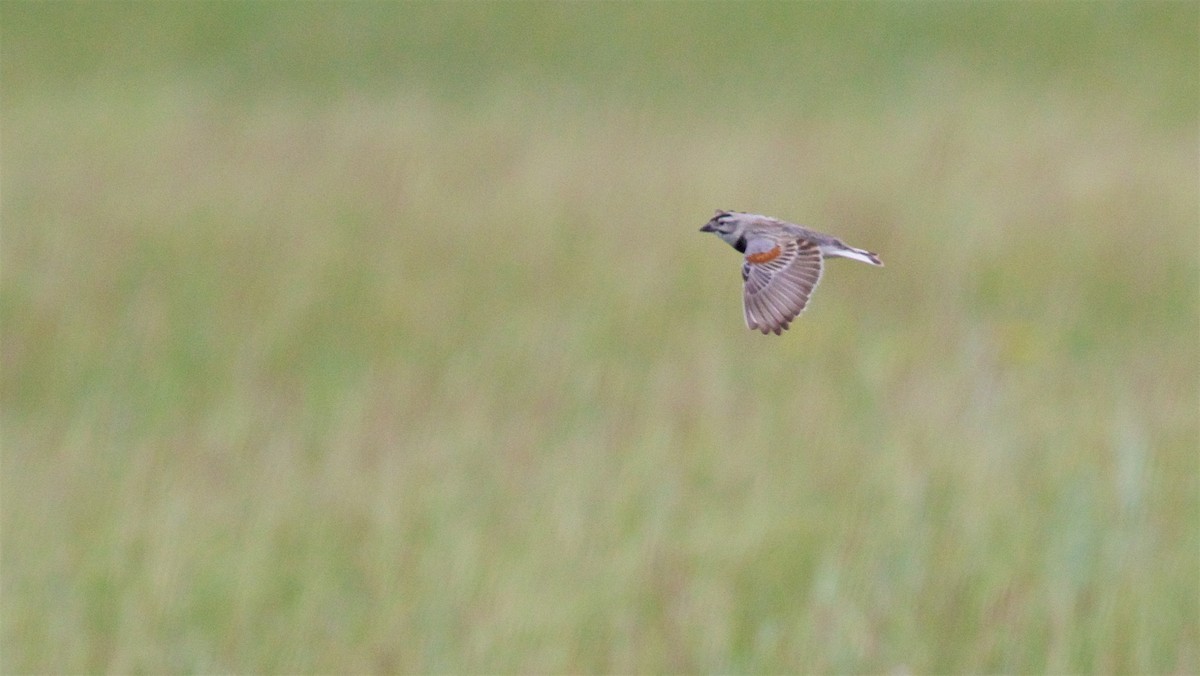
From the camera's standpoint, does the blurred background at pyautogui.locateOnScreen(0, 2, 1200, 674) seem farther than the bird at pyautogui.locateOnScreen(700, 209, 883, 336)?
Yes

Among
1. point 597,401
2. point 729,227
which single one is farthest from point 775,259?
point 597,401

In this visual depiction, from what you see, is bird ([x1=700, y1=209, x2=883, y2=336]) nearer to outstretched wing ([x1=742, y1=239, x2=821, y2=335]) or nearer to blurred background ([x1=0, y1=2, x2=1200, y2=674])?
outstretched wing ([x1=742, y1=239, x2=821, y2=335])

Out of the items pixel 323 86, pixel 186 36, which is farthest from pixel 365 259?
pixel 186 36

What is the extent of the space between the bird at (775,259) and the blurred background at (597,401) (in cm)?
23

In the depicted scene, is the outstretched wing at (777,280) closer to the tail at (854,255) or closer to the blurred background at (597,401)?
the tail at (854,255)

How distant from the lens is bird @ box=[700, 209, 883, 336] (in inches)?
38.4

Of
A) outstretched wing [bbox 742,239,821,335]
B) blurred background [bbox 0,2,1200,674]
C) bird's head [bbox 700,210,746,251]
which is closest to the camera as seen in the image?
outstretched wing [bbox 742,239,821,335]

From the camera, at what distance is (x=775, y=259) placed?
3.67ft

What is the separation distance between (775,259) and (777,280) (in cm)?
7

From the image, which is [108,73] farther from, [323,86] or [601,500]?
[601,500]

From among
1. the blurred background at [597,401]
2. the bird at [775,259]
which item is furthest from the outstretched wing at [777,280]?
the blurred background at [597,401]

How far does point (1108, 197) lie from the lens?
135 inches

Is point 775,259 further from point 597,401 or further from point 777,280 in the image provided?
point 597,401

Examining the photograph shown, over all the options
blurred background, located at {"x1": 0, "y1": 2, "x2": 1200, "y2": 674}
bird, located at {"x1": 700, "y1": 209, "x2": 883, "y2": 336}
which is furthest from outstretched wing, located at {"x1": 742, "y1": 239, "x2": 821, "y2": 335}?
blurred background, located at {"x1": 0, "y1": 2, "x2": 1200, "y2": 674}
